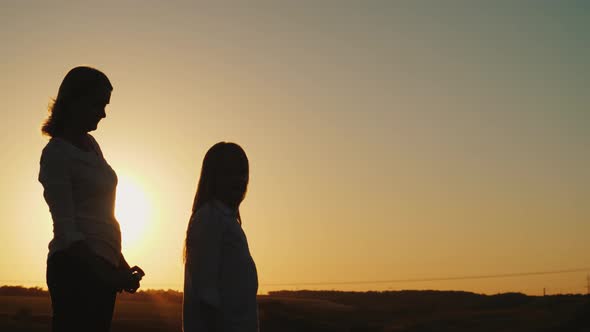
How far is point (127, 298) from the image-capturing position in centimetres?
5844

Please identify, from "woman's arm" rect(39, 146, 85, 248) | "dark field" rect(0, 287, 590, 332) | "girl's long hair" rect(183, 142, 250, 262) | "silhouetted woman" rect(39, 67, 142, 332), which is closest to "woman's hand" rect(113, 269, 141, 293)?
"silhouetted woman" rect(39, 67, 142, 332)

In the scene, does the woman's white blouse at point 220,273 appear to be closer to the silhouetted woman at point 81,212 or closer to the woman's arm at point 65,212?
the silhouetted woman at point 81,212

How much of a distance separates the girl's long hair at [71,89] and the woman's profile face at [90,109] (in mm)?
24

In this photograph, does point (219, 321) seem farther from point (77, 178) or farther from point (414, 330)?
point (414, 330)

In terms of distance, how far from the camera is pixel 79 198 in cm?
415

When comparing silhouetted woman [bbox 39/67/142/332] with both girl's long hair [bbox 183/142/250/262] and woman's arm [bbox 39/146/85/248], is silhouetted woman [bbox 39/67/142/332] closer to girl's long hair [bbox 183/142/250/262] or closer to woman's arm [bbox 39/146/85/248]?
woman's arm [bbox 39/146/85/248]

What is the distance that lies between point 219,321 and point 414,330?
38270 mm

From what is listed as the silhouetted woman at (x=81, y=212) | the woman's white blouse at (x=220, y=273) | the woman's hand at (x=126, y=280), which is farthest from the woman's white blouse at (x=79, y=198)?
the woman's white blouse at (x=220, y=273)

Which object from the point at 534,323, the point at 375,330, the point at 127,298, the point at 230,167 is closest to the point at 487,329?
the point at 534,323

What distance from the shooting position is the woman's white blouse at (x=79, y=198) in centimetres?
405

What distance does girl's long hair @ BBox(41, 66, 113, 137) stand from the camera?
4270mm

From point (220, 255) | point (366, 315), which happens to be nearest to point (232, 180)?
point (220, 255)

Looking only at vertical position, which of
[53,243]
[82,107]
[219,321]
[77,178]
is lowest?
[219,321]

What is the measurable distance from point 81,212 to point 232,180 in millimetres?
957
